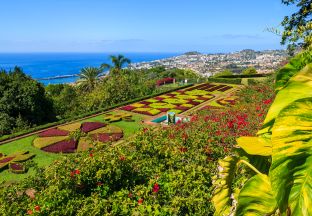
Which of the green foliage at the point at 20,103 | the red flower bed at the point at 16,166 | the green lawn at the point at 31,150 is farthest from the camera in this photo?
the green foliage at the point at 20,103

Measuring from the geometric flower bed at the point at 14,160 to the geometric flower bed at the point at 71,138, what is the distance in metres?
1.32

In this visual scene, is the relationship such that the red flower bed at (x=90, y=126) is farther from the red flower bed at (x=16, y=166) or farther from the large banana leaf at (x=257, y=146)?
the large banana leaf at (x=257, y=146)

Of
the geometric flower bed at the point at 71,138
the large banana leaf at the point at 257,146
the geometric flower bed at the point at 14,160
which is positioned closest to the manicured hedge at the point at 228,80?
the geometric flower bed at the point at 71,138

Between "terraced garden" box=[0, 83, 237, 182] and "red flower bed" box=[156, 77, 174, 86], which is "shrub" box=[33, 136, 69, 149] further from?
"red flower bed" box=[156, 77, 174, 86]

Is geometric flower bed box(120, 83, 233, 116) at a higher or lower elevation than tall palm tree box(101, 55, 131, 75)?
lower

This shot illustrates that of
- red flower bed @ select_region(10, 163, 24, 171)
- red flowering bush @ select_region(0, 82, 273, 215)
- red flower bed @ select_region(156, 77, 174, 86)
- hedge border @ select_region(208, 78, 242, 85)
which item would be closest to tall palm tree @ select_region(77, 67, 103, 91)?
red flower bed @ select_region(156, 77, 174, 86)

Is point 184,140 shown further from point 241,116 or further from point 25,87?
point 25,87

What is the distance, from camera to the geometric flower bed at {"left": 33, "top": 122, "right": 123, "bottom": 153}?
54.2ft

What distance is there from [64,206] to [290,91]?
6.23m

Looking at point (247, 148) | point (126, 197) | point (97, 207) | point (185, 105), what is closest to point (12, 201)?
point (97, 207)

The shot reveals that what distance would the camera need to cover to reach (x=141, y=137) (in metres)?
10.4

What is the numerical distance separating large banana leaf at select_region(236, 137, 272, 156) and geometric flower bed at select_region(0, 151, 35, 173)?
13.6m

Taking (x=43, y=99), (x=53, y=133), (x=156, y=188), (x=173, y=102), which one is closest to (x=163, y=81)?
(x=173, y=102)

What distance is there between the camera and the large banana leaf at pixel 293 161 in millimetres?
1146
